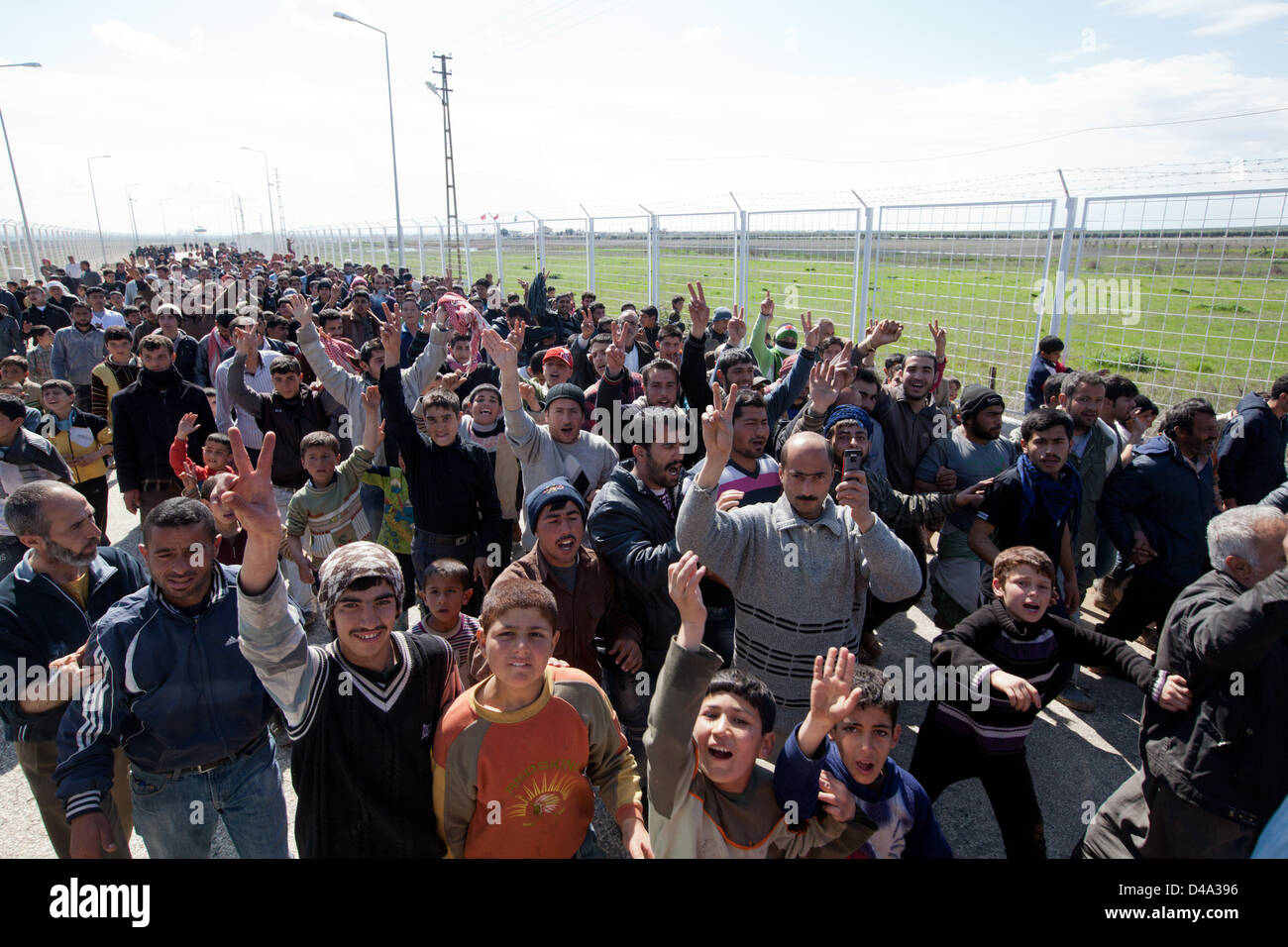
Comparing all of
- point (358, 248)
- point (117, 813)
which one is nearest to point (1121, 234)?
point (117, 813)

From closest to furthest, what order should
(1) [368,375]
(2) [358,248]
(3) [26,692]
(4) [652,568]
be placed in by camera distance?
(3) [26,692], (4) [652,568], (1) [368,375], (2) [358,248]

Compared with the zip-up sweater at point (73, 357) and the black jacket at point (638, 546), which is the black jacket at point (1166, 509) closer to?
the black jacket at point (638, 546)

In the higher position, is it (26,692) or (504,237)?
(504,237)

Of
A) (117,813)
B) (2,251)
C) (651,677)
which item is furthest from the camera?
(2,251)

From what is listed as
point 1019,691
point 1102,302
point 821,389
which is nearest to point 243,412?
point 821,389

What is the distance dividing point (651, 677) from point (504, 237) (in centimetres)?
1944

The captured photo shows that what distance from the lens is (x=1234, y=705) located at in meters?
2.30

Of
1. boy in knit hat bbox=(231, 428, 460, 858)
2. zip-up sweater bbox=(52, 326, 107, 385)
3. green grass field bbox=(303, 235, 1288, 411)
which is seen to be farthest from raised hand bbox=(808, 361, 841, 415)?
zip-up sweater bbox=(52, 326, 107, 385)

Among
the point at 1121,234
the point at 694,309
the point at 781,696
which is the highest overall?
the point at 1121,234

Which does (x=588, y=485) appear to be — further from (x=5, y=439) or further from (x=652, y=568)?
(x=5, y=439)

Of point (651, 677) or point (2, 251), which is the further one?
point (2, 251)

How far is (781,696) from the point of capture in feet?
9.84

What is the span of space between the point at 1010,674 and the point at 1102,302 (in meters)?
6.40

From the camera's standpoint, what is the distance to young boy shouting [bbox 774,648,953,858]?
78.5 inches
